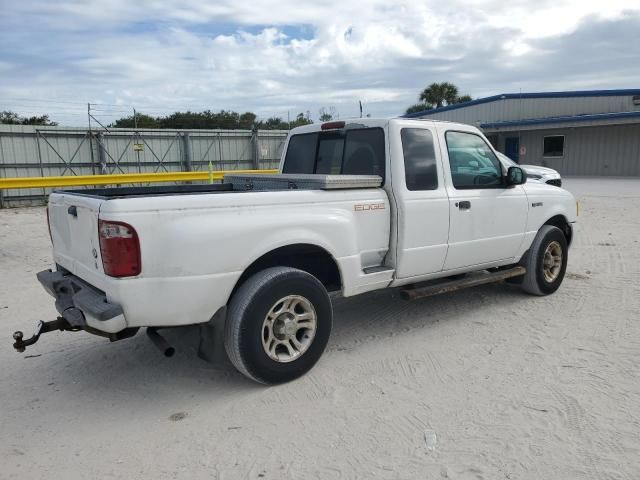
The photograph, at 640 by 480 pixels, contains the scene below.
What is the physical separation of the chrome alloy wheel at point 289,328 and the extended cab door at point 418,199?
101 cm

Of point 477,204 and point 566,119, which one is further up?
point 566,119

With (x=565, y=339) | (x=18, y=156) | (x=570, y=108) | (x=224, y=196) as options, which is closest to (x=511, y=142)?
(x=570, y=108)

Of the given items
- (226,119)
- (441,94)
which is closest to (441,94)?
(441,94)

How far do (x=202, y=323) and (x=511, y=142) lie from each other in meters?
28.0

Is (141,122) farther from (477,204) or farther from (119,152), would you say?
(477,204)

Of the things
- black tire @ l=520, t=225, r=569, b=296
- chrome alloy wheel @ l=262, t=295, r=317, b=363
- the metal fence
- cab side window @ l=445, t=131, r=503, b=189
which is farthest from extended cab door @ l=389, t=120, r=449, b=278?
the metal fence

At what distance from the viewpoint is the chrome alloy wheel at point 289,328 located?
12.0ft

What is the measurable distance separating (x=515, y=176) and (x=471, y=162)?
0.49m

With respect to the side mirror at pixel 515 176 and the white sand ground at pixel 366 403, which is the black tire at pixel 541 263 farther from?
the side mirror at pixel 515 176

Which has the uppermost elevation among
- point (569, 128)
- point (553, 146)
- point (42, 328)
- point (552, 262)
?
point (569, 128)

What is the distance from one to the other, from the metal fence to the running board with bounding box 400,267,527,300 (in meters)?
13.3

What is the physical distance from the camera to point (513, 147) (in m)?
28.3

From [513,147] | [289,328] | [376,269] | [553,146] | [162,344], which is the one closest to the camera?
[162,344]

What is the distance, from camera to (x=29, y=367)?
13.8 feet
